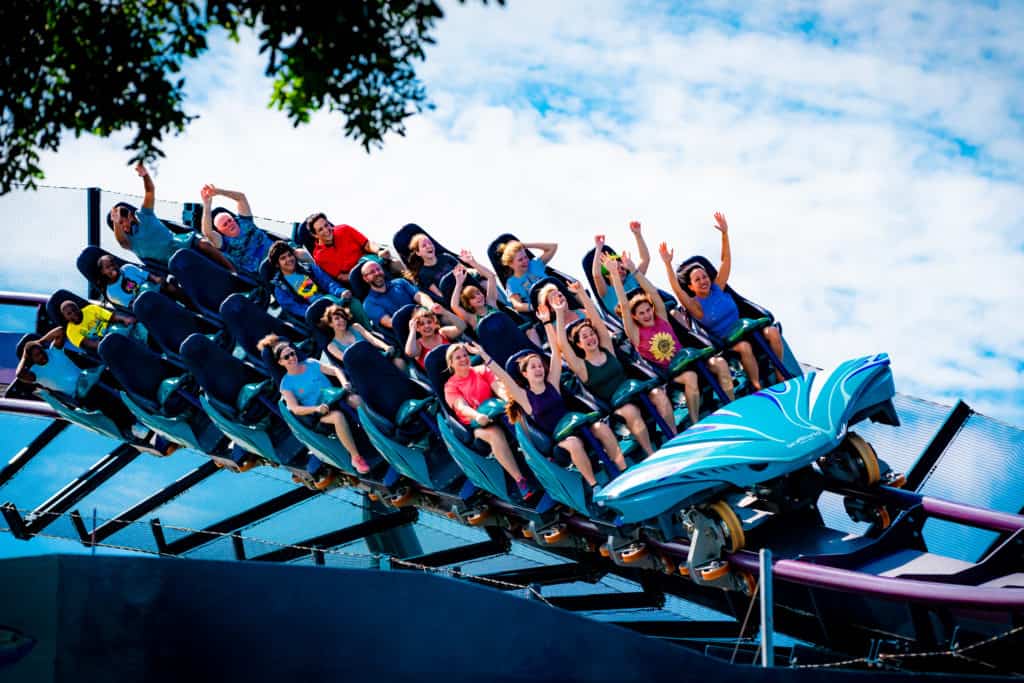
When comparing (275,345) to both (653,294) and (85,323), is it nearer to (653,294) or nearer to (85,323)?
(85,323)

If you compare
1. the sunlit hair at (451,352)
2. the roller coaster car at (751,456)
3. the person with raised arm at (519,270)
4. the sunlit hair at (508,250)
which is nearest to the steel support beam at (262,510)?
the sunlit hair at (451,352)

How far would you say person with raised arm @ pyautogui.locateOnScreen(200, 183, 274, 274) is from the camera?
9.84 m

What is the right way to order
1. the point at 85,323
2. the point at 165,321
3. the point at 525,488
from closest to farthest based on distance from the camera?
the point at 525,488
the point at 165,321
the point at 85,323

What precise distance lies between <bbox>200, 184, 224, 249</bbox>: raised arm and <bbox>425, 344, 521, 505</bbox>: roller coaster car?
3.19 meters

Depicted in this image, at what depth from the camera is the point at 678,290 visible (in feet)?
24.8

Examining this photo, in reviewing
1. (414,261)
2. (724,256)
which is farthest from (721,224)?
(414,261)

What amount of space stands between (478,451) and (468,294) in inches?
62.1

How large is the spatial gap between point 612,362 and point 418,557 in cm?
151

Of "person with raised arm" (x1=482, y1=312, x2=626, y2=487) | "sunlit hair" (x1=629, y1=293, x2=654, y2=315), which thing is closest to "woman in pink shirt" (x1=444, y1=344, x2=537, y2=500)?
"person with raised arm" (x1=482, y1=312, x2=626, y2=487)

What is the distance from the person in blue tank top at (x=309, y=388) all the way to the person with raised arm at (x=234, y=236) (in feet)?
5.99

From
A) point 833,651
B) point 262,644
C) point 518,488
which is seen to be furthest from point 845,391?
point 262,644

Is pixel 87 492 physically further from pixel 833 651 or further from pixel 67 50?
pixel 833 651

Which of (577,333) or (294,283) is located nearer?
(577,333)

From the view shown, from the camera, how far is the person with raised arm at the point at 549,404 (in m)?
6.82
